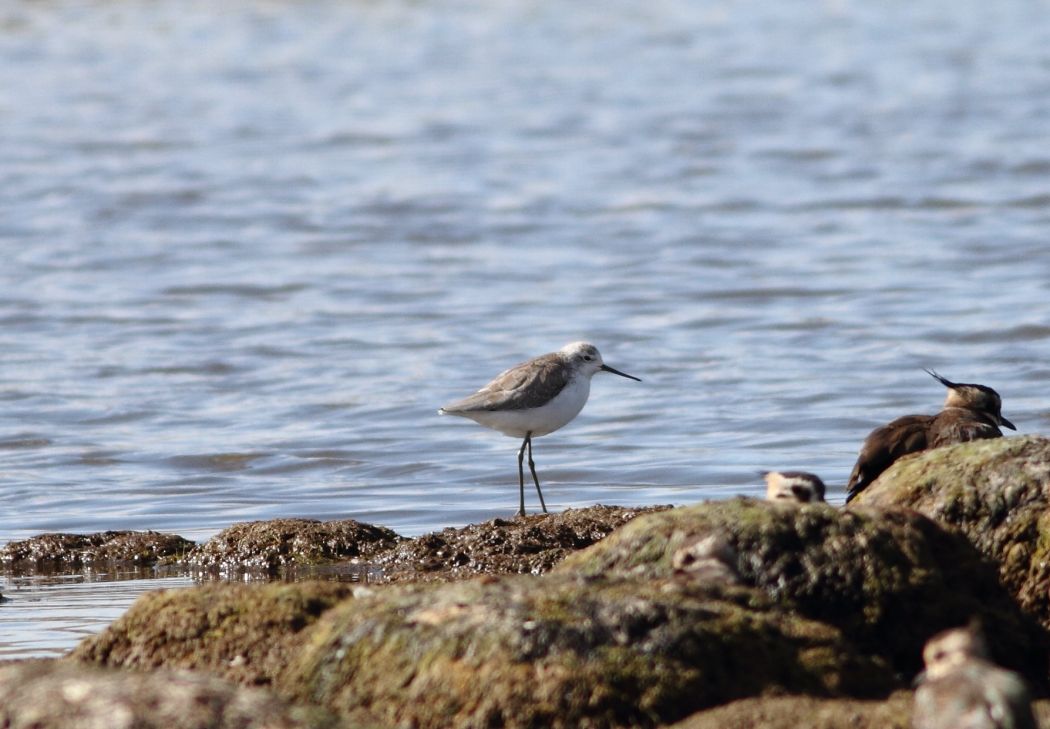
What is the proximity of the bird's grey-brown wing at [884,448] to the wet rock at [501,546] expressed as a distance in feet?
3.62

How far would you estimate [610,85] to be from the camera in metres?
30.6

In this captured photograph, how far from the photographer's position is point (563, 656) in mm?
5117

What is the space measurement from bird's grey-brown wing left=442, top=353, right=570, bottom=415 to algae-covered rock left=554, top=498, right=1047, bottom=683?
12.6ft

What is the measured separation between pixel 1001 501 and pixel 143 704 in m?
3.27

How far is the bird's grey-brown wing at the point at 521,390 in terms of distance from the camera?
9836 millimetres

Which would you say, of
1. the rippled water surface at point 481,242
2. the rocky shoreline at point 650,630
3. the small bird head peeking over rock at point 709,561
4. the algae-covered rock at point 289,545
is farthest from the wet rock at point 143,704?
the algae-covered rock at point 289,545

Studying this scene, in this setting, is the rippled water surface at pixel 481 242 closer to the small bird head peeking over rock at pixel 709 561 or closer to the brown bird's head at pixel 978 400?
the brown bird's head at pixel 978 400

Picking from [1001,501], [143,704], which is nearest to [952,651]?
[1001,501]

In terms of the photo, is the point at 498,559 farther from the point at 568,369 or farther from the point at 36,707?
the point at 36,707

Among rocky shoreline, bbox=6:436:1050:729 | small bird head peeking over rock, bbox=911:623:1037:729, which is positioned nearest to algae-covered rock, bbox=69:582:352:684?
rocky shoreline, bbox=6:436:1050:729

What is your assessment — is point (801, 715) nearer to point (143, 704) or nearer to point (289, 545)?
point (143, 704)

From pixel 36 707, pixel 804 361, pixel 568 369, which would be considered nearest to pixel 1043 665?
pixel 36 707

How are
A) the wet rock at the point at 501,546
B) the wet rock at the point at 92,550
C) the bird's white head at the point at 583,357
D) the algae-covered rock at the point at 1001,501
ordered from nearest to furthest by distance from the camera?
1. the algae-covered rock at the point at 1001,501
2. the wet rock at the point at 501,546
3. the wet rock at the point at 92,550
4. the bird's white head at the point at 583,357

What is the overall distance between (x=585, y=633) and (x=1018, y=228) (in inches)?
629
